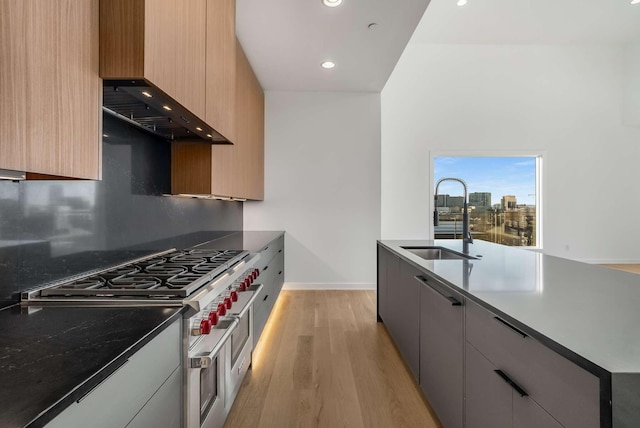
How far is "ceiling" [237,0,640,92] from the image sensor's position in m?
2.62

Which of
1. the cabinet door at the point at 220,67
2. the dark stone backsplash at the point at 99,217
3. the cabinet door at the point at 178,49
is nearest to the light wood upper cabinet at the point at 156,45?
the cabinet door at the point at 178,49

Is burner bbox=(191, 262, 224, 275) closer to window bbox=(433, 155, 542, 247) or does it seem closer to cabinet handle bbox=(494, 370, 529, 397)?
cabinet handle bbox=(494, 370, 529, 397)

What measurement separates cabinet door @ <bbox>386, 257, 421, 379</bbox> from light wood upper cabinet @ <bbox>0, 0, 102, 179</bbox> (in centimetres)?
179

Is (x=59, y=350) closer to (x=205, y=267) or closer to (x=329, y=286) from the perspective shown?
(x=205, y=267)

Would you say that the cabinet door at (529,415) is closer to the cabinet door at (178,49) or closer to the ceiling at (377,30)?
the cabinet door at (178,49)

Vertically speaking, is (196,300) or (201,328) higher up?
(196,300)

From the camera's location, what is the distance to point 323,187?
14.8 ft

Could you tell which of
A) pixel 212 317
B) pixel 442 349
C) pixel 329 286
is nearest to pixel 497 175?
pixel 329 286

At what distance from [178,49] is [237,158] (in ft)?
5.53

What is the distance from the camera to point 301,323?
10.6ft

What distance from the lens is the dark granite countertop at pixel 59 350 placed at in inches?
21.1

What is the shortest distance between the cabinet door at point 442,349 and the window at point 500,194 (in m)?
4.41

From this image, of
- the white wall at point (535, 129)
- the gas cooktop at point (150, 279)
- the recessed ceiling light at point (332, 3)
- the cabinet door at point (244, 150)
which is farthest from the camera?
the white wall at point (535, 129)

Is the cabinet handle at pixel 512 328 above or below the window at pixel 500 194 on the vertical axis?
below
